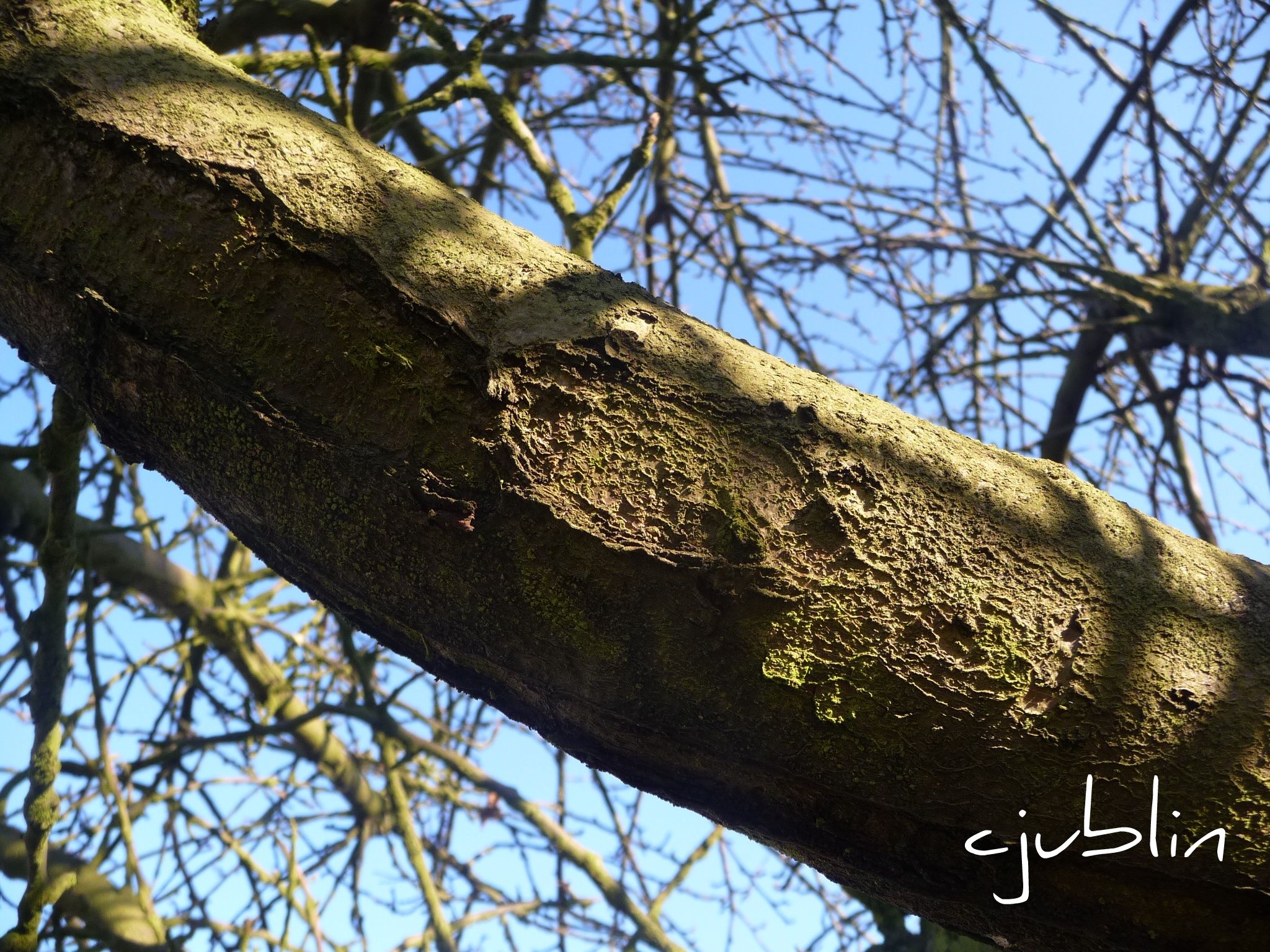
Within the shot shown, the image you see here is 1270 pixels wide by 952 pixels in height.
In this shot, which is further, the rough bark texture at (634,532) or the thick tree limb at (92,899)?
the thick tree limb at (92,899)

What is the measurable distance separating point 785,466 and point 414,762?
9.01 ft

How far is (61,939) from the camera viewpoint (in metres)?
1.89

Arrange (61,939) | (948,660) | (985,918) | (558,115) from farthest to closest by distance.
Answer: (558,115) < (61,939) < (985,918) < (948,660)

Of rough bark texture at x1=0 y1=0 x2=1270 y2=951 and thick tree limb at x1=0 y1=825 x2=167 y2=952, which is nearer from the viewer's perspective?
rough bark texture at x1=0 y1=0 x2=1270 y2=951

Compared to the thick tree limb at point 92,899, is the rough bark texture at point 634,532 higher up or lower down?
higher up

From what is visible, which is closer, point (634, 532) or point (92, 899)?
point (634, 532)

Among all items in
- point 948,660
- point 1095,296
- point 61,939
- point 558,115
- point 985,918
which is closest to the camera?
point 948,660

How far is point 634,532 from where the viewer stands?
777 millimetres

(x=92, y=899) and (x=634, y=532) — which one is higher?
(x=634, y=532)

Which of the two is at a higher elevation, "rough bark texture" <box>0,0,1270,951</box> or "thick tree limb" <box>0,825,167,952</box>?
"rough bark texture" <box>0,0,1270,951</box>

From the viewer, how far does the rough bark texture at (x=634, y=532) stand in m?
0.78

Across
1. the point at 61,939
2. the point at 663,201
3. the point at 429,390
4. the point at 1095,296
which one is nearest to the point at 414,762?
the point at 61,939

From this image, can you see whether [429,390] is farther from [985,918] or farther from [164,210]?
[985,918]

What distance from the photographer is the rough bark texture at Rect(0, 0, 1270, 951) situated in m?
0.78
